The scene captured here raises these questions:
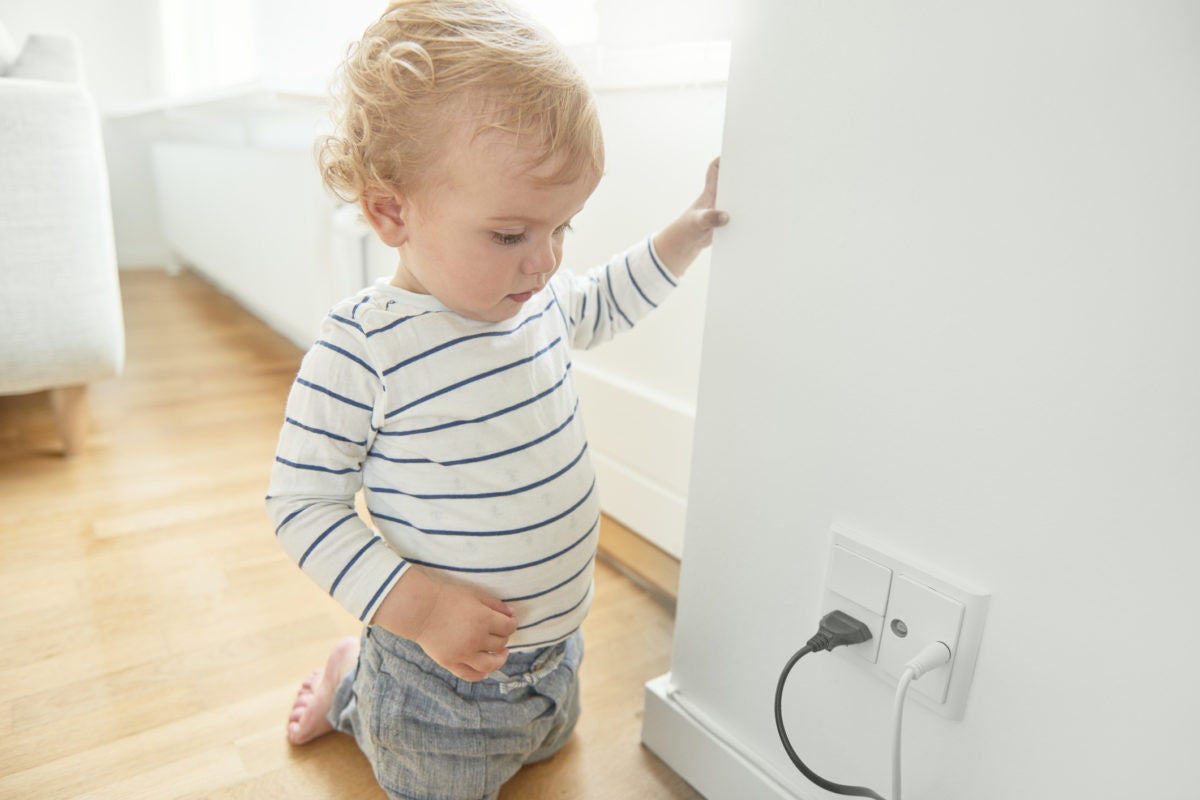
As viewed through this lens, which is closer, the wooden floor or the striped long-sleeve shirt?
the striped long-sleeve shirt

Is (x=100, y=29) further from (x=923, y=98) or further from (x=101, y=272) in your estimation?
(x=923, y=98)

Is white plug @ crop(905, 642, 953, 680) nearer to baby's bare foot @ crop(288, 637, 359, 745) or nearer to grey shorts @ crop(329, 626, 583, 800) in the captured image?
grey shorts @ crop(329, 626, 583, 800)

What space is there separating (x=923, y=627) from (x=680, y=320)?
53 centimetres

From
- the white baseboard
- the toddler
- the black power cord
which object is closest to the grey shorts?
the toddler

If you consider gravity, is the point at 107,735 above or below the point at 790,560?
below

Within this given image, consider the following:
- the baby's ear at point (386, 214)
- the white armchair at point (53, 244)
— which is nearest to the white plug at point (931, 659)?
the baby's ear at point (386, 214)

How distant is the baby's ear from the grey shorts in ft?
1.07

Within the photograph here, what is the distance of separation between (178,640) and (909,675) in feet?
2.47

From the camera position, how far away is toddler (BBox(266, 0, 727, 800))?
1.68ft

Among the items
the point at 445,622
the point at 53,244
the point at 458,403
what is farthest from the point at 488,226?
the point at 53,244

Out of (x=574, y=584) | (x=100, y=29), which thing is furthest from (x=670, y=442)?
(x=100, y=29)

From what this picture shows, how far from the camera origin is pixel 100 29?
116 inches

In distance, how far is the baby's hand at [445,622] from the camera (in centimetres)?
57

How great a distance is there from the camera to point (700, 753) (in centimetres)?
69
